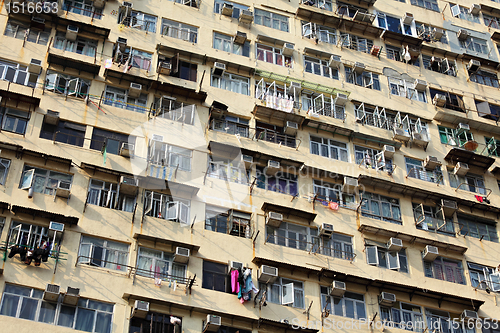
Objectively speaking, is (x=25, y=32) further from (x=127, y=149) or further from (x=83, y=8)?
(x=127, y=149)

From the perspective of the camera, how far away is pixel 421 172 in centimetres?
2988

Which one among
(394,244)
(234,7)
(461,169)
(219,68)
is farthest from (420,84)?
(219,68)

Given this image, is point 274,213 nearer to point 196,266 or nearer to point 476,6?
point 196,266

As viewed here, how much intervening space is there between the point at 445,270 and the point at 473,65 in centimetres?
1228

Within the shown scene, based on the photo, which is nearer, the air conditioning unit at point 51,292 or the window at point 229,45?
the air conditioning unit at point 51,292

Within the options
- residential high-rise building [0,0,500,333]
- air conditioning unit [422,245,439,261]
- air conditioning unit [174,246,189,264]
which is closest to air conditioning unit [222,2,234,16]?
residential high-rise building [0,0,500,333]

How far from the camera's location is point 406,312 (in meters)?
25.6

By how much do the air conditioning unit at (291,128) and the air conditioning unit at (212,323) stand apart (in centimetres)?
947

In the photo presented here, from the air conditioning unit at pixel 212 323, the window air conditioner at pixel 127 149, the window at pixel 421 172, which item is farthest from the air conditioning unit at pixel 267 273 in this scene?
the window at pixel 421 172

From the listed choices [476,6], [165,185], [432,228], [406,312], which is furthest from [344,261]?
[476,6]

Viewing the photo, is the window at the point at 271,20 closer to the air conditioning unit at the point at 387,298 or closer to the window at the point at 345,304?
the window at the point at 345,304

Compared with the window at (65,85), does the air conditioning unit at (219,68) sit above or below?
above

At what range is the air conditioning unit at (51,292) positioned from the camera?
21.1 meters

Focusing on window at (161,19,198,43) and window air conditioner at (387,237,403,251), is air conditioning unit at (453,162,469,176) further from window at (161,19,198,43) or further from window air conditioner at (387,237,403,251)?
window at (161,19,198,43)
